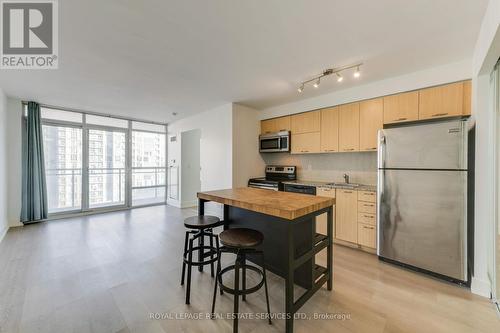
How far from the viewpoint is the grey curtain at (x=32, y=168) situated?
4.11 metres

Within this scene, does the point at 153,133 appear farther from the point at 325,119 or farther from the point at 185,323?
the point at 185,323

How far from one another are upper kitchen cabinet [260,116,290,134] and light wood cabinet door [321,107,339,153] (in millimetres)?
799

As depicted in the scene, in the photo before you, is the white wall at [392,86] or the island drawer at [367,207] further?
the island drawer at [367,207]

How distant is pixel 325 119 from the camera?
365cm

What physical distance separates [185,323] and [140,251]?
1.73m

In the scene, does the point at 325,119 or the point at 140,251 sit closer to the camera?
the point at 140,251

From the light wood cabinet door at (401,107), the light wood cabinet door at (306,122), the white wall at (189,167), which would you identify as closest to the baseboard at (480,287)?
the light wood cabinet door at (401,107)

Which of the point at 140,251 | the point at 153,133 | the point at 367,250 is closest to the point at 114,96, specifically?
the point at 153,133

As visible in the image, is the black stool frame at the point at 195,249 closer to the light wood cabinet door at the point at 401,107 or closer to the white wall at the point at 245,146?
the white wall at the point at 245,146

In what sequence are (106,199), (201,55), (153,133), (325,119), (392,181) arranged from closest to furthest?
(201,55)
(392,181)
(325,119)
(106,199)
(153,133)

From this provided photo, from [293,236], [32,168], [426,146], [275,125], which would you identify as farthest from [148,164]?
[426,146]

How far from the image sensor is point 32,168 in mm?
4164

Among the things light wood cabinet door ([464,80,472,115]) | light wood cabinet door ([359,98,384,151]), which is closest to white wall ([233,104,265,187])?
light wood cabinet door ([359,98,384,151])

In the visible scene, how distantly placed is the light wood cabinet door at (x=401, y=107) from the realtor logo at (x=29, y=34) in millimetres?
3899
